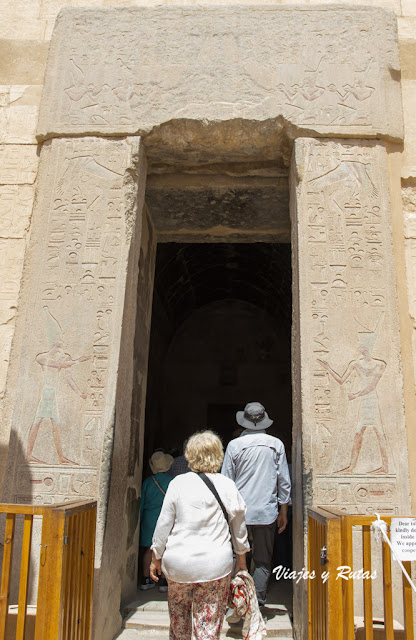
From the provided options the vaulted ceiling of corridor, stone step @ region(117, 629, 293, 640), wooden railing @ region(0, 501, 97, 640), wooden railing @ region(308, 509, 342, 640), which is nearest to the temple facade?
stone step @ region(117, 629, 293, 640)

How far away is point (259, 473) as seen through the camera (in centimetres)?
354

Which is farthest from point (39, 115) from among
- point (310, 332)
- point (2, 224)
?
point (310, 332)

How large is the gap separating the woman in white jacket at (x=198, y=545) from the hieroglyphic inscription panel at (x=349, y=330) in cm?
83

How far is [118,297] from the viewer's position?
355 centimetres

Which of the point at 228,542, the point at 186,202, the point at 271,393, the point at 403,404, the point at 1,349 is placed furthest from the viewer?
the point at 271,393

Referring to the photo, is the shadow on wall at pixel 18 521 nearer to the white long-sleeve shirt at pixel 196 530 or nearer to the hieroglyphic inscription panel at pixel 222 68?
the white long-sleeve shirt at pixel 196 530

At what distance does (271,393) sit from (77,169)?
6.84 m

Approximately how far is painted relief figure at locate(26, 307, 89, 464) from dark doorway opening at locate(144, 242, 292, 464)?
193 inches

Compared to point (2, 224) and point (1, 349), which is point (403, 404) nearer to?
point (1, 349)

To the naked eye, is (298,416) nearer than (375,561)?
No

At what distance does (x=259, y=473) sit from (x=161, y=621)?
1061mm

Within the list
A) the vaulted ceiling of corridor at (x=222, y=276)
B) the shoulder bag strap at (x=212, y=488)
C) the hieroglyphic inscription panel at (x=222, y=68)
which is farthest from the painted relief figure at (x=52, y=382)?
the vaulted ceiling of corridor at (x=222, y=276)

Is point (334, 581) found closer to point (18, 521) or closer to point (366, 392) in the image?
point (366, 392)

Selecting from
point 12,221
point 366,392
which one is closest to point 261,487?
point 366,392
